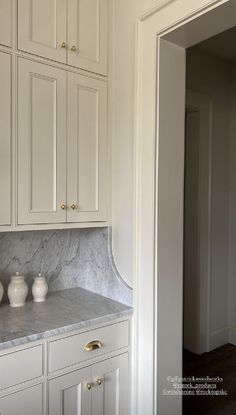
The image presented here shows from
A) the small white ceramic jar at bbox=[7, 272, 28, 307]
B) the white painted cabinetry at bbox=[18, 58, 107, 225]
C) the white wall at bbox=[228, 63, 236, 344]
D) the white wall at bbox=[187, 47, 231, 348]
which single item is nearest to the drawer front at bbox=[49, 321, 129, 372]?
the small white ceramic jar at bbox=[7, 272, 28, 307]

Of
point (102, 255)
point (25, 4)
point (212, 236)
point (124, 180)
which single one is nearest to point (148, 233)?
point (124, 180)

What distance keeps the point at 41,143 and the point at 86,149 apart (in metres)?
0.26

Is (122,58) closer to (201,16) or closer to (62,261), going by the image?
(201,16)

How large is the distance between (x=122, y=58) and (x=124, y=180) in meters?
0.63

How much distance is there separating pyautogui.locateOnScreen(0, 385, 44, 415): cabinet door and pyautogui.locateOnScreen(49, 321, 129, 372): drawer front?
0.35 ft

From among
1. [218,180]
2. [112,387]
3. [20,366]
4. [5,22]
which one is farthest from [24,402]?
[218,180]

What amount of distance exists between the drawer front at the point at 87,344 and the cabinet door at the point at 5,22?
132 cm

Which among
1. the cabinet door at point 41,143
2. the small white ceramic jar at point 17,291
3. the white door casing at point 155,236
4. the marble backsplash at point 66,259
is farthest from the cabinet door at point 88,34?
the small white ceramic jar at point 17,291

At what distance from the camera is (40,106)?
1570 mm

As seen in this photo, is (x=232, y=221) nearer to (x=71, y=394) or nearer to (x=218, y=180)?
(x=218, y=180)

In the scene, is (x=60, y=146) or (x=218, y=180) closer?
(x=60, y=146)

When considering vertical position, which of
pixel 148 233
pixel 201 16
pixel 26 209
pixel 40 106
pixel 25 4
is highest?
pixel 25 4

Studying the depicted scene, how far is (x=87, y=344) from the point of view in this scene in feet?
5.06

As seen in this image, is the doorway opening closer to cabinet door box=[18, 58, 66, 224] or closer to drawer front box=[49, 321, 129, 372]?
drawer front box=[49, 321, 129, 372]
